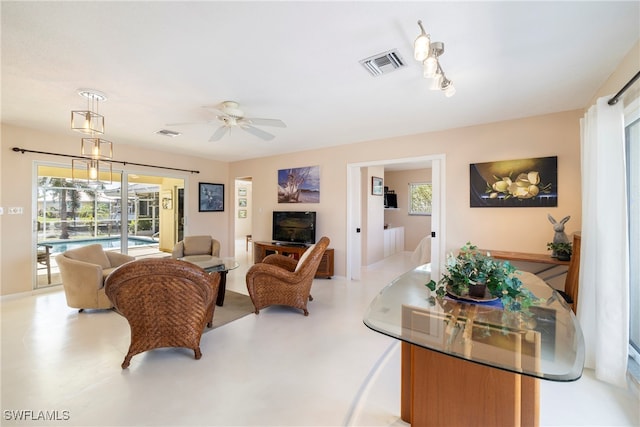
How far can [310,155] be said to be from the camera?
5.48 meters

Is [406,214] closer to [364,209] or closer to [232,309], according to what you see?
[364,209]

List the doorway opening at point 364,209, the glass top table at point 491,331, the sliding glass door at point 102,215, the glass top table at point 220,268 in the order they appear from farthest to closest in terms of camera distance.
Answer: the sliding glass door at point 102,215 < the doorway opening at point 364,209 < the glass top table at point 220,268 < the glass top table at point 491,331

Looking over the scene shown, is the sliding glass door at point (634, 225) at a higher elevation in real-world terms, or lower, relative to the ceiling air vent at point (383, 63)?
lower

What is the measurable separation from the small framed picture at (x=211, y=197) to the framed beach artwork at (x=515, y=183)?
17.9 feet

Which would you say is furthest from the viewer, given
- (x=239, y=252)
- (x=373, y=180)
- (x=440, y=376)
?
(x=239, y=252)

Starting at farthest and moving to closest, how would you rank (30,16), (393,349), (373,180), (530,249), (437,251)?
(373,180) → (437,251) → (530,249) → (393,349) → (30,16)

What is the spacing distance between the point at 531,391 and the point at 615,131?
1979 millimetres

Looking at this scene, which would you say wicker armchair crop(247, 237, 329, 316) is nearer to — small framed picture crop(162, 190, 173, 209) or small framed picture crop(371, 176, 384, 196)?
small framed picture crop(371, 176, 384, 196)

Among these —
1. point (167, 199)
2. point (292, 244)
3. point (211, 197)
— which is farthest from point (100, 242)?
point (292, 244)

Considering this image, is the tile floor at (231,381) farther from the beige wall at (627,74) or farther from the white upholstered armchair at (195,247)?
the beige wall at (627,74)

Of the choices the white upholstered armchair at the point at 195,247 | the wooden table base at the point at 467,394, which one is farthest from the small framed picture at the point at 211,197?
the wooden table base at the point at 467,394

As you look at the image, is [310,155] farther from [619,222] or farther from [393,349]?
[619,222]

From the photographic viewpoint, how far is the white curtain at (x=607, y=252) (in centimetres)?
195

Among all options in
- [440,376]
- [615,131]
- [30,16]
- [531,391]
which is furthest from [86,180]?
[615,131]
